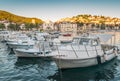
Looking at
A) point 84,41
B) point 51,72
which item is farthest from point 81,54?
point 51,72

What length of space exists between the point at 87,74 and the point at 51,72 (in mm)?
3807

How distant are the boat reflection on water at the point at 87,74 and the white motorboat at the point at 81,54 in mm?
528

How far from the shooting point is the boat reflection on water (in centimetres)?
2295

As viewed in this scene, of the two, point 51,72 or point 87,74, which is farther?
point 51,72

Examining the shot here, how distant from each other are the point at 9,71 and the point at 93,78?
9.31m

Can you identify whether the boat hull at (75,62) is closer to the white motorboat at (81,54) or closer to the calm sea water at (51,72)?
the white motorboat at (81,54)

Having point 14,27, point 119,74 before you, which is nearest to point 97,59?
point 119,74

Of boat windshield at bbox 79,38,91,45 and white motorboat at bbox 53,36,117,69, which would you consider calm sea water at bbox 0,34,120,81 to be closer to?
white motorboat at bbox 53,36,117,69

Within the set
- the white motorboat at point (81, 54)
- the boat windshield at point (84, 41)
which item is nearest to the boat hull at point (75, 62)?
the white motorboat at point (81, 54)

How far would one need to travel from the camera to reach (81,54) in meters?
26.4

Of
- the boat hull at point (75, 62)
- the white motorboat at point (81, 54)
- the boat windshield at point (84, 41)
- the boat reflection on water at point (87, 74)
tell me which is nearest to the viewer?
the boat reflection on water at point (87, 74)

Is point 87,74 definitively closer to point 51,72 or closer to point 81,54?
point 81,54

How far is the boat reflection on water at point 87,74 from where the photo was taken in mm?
22953

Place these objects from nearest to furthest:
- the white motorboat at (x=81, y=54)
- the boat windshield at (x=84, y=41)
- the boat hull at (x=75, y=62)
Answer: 1. the boat hull at (x=75, y=62)
2. the white motorboat at (x=81, y=54)
3. the boat windshield at (x=84, y=41)
